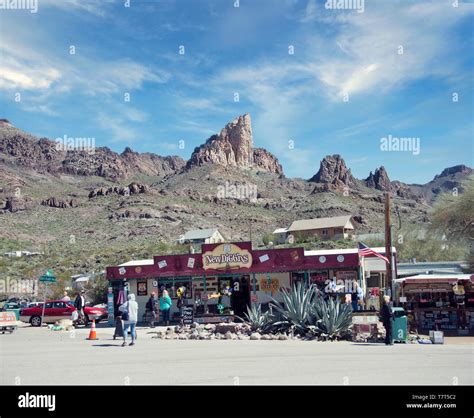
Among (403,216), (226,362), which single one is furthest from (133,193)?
(226,362)

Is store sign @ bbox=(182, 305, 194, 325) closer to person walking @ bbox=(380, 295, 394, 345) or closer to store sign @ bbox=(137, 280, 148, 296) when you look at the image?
store sign @ bbox=(137, 280, 148, 296)

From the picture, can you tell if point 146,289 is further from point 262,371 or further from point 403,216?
point 403,216

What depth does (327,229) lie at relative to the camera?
253ft

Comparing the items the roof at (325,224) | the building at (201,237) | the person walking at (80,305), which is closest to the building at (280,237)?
the roof at (325,224)

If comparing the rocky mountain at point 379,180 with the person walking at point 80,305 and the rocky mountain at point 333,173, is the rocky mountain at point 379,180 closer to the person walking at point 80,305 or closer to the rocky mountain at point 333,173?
the rocky mountain at point 333,173

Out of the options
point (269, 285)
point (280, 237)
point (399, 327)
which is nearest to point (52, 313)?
point (269, 285)

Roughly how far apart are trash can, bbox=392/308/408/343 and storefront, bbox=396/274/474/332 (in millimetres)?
3878

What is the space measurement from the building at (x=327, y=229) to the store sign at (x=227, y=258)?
161 feet

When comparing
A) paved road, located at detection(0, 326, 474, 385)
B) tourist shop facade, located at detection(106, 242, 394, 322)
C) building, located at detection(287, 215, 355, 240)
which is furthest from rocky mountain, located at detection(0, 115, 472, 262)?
paved road, located at detection(0, 326, 474, 385)

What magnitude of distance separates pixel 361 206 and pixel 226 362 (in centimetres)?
10296

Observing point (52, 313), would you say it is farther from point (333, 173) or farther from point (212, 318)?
point (333, 173)

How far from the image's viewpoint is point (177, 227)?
9019cm

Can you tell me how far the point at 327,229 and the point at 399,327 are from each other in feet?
202

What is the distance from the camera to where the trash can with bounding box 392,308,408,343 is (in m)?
16.1
